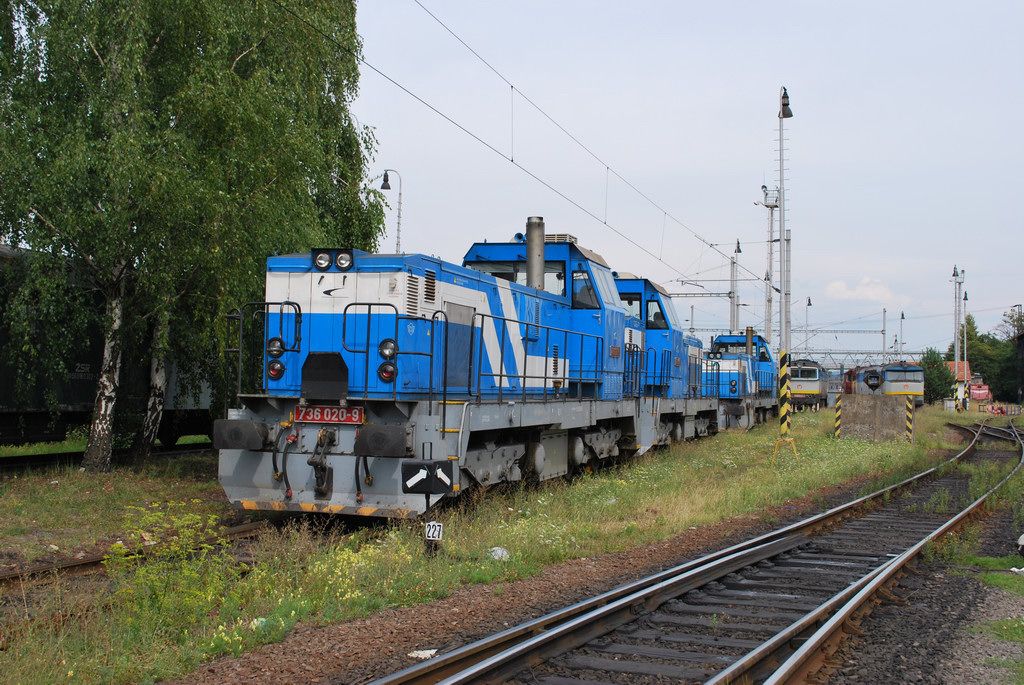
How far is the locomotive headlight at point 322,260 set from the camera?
10.4 metres

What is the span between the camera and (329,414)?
966 cm

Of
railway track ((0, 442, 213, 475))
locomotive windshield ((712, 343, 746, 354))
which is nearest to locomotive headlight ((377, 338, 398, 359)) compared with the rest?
railway track ((0, 442, 213, 475))

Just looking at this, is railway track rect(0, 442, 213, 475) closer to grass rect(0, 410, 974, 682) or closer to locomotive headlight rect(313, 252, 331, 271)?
grass rect(0, 410, 974, 682)

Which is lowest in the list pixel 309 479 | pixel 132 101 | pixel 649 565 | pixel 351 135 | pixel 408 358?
pixel 649 565

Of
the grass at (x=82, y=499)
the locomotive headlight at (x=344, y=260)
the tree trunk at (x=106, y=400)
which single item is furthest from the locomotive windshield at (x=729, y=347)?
the locomotive headlight at (x=344, y=260)

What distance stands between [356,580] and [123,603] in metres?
1.74

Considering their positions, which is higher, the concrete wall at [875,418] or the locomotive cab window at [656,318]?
the locomotive cab window at [656,318]

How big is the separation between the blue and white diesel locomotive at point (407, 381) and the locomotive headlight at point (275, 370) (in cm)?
2

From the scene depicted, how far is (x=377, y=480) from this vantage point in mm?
9320

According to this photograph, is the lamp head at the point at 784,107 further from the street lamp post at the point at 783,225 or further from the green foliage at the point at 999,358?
the green foliage at the point at 999,358

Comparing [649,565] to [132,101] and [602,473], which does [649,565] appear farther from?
[132,101]

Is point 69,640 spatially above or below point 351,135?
below

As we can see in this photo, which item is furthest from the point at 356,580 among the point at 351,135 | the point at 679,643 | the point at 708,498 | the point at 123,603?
the point at 351,135

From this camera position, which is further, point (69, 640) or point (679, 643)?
point (679, 643)
